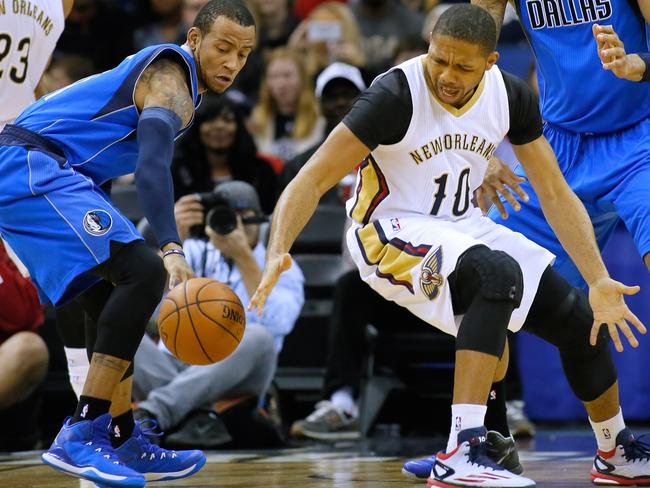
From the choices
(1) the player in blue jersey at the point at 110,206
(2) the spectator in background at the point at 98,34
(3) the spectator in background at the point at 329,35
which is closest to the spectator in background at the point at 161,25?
(2) the spectator in background at the point at 98,34

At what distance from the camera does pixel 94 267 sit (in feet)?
15.5

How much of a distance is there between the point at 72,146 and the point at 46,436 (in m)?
3.97

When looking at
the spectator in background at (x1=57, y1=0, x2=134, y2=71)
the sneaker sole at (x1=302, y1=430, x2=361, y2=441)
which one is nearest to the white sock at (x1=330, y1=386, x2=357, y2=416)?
the sneaker sole at (x1=302, y1=430, x2=361, y2=441)

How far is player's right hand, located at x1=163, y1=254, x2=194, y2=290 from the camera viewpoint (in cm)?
443

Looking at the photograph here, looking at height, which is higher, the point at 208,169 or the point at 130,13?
the point at 130,13

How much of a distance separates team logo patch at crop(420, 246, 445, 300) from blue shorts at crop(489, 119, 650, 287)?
101cm

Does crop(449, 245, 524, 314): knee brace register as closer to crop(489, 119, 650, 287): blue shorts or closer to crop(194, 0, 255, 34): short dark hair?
crop(489, 119, 650, 287): blue shorts

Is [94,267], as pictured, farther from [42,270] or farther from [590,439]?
[590,439]

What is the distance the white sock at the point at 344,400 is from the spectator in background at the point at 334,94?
161cm

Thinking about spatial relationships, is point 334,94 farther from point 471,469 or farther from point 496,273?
point 471,469

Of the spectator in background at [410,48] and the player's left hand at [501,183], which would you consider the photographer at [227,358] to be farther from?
the spectator in background at [410,48]

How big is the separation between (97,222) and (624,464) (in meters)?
2.57

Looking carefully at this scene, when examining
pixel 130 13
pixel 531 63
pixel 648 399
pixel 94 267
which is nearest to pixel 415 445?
pixel 648 399

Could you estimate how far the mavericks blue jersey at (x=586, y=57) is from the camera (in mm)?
5516
